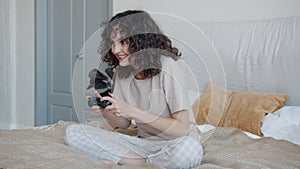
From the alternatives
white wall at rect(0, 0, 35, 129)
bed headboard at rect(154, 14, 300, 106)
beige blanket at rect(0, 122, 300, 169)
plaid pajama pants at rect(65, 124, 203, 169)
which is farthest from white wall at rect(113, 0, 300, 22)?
white wall at rect(0, 0, 35, 129)

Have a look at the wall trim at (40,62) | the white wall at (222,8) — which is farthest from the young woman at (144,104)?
the wall trim at (40,62)

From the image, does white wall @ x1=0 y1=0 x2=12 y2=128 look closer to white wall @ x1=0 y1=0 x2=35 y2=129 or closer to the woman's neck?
white wall @ x1=0 y1=0 x2=35 y2=129

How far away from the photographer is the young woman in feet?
4.21

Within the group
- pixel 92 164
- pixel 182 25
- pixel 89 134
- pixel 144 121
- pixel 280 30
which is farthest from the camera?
pixel 182 25

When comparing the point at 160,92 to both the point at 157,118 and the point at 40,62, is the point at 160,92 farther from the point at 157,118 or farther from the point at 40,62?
the point at 40,62

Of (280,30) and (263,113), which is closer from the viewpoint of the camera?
(263,113)

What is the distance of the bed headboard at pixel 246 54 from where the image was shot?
1.92 meters

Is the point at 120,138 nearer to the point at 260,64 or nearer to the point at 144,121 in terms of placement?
the point at 144,121

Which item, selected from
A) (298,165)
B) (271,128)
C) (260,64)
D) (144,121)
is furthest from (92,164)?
(260,64)

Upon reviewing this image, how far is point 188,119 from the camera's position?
54.2 inches

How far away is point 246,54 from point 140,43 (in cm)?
90

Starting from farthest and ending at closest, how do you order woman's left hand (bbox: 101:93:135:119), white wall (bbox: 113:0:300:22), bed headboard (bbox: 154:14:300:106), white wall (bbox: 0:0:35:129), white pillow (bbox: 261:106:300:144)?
white wall (bbox: 0:0:35:129)
white wall (bbox: 113:0:300:22)
bed headboard (bbox: 154:14:300:106)
white pillow (bbox: 261:106:300:144)
woman's left hand (bbox: 101:93:135:119)

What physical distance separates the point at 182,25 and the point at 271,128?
2.80 ft

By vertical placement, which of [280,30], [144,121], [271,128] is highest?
[280,30]
